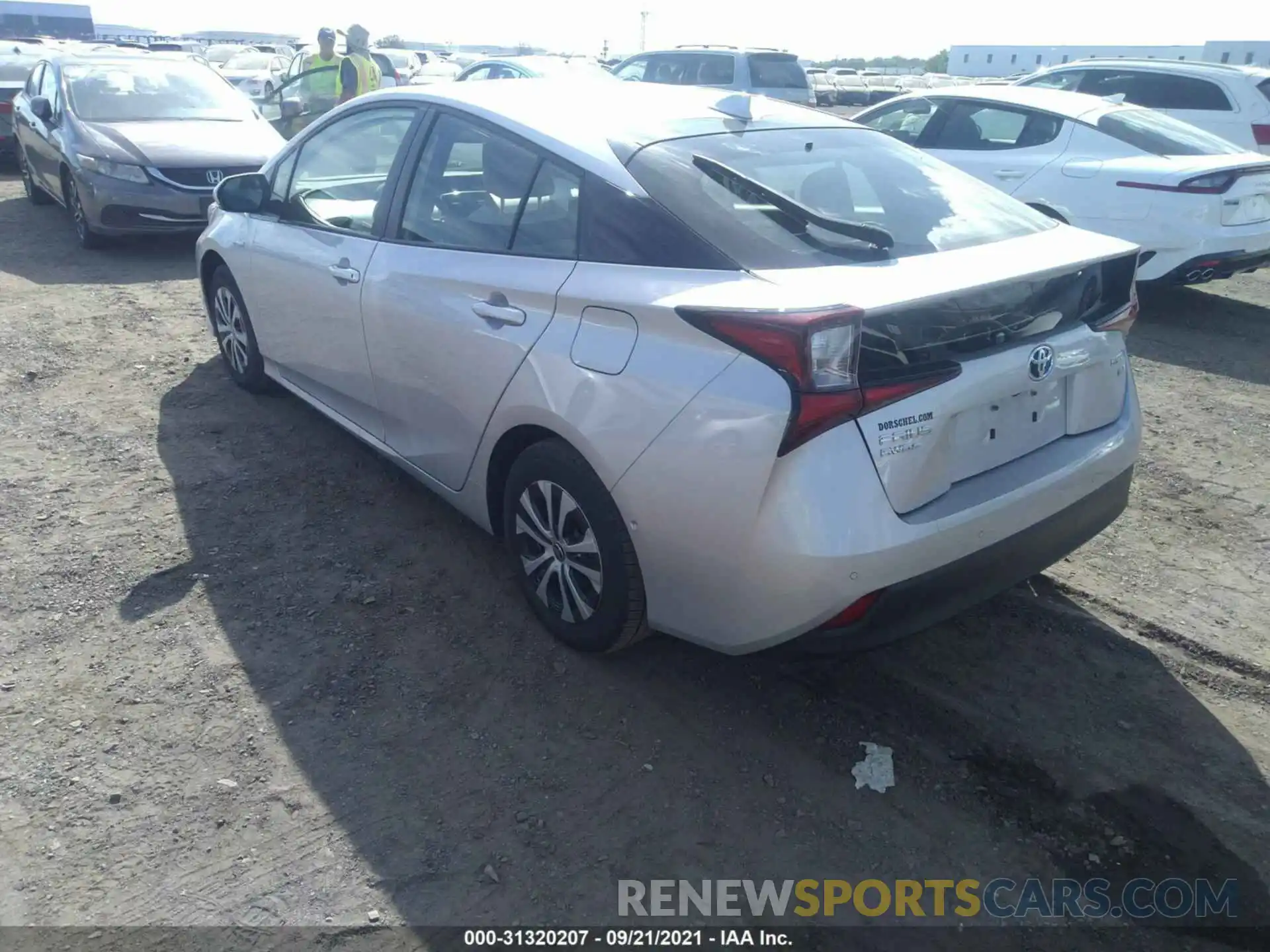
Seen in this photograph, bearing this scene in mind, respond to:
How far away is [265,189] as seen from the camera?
4895 millimetres

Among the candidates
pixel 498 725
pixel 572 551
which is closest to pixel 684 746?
pixel 498 725

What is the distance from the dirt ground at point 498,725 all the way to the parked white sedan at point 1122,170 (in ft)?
10.5

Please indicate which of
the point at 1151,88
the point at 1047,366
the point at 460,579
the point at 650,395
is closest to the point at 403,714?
the point at 460,579

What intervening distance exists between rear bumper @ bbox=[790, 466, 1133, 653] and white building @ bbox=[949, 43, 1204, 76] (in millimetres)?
54986

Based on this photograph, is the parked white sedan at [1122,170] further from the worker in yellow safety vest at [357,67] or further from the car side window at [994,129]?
the worker in yellow safety vest at [357,67]

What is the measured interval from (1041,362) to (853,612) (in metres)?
0.93

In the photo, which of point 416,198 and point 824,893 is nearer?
point 824,893

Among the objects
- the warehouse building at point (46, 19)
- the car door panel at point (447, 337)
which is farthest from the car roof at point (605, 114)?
the warehouse building at point (46, 19)

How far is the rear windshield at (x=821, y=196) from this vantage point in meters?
2.92

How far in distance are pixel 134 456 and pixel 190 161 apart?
5.00m

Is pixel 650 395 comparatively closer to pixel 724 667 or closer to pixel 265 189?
pixel 724 667

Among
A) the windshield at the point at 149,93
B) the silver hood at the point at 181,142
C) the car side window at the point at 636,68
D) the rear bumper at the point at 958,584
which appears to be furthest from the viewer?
the car side window at the point at 636,68

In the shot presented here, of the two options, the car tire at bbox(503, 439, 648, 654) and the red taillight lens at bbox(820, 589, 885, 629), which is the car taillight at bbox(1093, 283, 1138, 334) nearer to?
the red taillight lens at bbox(820, 589, 885, 629)

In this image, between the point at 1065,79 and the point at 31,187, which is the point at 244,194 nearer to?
the point at 31,187
